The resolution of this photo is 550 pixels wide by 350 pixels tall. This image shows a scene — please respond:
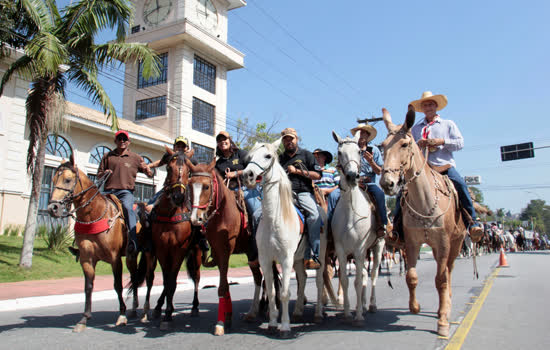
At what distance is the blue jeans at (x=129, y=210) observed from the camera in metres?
6.77

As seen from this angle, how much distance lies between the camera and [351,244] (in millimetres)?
6344

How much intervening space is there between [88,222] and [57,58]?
802cm

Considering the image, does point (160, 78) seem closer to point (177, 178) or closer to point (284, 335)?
point (177, 178)

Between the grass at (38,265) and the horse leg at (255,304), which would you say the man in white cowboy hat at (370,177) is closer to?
the horse leg at (255,304)

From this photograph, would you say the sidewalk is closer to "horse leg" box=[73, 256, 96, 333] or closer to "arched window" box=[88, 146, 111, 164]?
"horse leg" box=[73, 256, 96, 333]

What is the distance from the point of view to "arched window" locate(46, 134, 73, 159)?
19.9 metres

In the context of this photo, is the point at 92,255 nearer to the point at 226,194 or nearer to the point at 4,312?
the point at 226,194

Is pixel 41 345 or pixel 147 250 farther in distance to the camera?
pixel 147 250

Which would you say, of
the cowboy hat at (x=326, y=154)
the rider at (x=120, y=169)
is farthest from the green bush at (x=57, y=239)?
the cowboy hat at (x=326, y=154)

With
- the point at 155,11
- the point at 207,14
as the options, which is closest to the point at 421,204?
the point at 207,14

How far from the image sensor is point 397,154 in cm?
524

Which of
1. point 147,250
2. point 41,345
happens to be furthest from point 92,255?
point 41,345

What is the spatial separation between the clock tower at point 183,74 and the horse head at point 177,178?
24.6m

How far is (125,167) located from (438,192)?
213 inches
